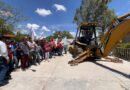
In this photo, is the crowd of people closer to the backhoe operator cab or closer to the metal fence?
the backhoe operator cab

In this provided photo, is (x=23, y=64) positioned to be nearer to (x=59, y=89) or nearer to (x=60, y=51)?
(x=59, y=89)

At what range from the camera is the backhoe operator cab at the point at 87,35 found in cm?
1967

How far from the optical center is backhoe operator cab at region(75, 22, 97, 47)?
19.7 metres

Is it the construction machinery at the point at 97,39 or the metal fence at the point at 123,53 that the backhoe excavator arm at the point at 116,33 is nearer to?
the construction machinery at the point at 97,39

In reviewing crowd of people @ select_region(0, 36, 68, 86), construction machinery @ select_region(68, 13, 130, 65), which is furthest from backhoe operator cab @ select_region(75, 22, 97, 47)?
crowd of people @ select_region(0, 36, 68, 86)

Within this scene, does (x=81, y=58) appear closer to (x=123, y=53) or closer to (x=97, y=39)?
(x=97, y=39)

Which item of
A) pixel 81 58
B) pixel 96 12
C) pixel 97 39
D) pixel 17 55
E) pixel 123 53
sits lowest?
pixel 81 58

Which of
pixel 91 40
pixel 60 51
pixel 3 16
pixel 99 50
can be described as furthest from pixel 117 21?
pixel 3 16

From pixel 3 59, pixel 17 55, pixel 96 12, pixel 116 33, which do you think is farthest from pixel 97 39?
pixel 96 12

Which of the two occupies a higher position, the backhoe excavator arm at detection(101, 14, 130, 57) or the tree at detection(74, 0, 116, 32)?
the tree at detection(74, 0, 116, 32)

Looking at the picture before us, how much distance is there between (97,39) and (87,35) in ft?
4.13

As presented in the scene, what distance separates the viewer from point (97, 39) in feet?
63.6

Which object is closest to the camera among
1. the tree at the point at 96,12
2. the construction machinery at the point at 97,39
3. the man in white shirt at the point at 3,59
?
the man in white shirt at the point at 3,59

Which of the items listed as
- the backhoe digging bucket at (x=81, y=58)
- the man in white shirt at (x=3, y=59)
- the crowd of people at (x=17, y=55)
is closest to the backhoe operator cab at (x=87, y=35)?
the backhoe digging bucket at (x=81, y=58)
